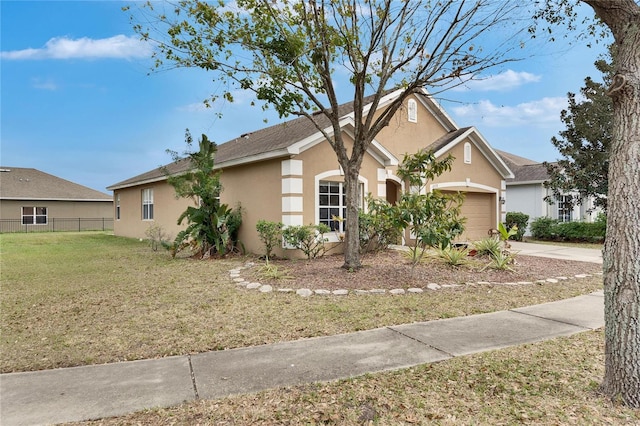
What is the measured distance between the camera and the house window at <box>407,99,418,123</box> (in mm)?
16206

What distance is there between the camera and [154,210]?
2112 centimetres

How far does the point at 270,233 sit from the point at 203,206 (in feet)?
8.94

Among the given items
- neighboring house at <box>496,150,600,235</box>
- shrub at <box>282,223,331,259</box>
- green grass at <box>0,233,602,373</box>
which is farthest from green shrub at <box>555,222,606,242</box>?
shrub at <box>282,223,331,259</box>

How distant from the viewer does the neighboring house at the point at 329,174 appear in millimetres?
12070

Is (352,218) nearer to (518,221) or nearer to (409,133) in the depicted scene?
(409,133)

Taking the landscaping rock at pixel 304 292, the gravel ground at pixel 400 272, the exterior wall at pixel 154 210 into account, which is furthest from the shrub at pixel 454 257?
the exterior wall at pixel 154 210

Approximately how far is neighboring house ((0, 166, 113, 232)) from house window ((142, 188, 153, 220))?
1602cm

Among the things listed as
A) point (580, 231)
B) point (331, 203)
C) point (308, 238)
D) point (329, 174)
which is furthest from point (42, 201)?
point (580, 231)

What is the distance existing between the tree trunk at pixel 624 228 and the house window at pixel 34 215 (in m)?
39.5

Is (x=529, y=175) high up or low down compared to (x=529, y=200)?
up

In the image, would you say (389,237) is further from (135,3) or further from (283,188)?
(135,3)

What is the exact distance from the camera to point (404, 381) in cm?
372

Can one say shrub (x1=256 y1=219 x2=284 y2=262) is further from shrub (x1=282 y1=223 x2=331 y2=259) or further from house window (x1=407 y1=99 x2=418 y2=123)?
house window (x1=407 y1=99 x2=418 y2=123)

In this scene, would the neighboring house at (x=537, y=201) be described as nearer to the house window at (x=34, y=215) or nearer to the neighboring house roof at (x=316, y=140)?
the neighboring house roof at (x=316, y=140)
